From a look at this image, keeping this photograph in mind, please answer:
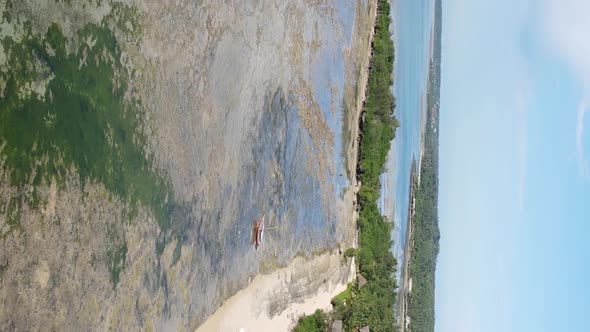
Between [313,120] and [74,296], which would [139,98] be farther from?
[313,120]

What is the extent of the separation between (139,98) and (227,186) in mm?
3549

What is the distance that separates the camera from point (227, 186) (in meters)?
13.6

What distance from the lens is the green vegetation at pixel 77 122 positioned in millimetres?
8117

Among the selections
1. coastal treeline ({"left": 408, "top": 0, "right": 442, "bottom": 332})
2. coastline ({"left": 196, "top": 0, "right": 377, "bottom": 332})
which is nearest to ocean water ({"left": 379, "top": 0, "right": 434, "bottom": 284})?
coastal treeline ({"left": 408, "top": 0, "right": 442, "bottom": 332})

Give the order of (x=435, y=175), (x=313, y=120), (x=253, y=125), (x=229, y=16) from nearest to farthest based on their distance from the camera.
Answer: (x=229, y=16)
(x=253, y=125)
(x=313, y=120)
(x=435, y=175)

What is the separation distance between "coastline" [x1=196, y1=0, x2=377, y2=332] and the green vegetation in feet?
11.3

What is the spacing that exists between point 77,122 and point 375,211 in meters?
15.7

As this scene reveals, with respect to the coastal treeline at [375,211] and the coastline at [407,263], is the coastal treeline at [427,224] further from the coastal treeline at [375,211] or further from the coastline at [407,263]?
the coastal treeline at [375,211]

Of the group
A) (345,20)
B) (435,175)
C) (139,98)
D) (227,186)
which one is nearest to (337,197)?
(345,20)

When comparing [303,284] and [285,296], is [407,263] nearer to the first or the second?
[303,284]

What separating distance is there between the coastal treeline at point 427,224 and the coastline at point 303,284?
32.5ft

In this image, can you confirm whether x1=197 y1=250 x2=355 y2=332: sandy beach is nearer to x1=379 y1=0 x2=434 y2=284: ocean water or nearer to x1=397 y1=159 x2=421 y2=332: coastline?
x1=379 y1=0 x2=434 y2=284: ocean water

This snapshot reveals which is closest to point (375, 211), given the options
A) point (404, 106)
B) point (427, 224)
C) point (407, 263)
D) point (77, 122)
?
point (404, 106)

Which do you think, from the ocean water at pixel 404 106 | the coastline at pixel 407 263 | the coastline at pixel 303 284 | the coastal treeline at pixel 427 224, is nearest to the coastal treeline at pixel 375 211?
the coastline at pixel 303 284
